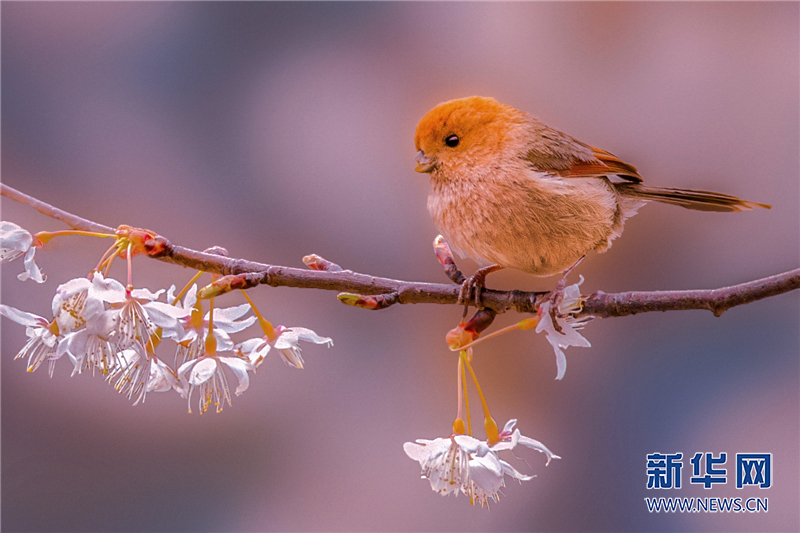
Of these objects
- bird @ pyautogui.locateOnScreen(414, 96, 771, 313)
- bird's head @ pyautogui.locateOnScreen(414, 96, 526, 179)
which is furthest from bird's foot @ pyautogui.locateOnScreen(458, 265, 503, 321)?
bird's head @ pyautogui.locateOnScreen(414, 96, 526, 179)

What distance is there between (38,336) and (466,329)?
416 mm

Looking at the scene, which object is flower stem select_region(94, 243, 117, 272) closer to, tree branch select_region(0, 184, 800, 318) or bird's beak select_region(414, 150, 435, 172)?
tree branch select_region(0, 184, 800, 318)

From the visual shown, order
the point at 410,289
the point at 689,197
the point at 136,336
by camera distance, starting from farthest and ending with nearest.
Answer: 1. the point at 689,197
2. the point at 410,289
3. the point at 136,336

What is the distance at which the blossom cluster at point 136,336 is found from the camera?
0.50 meters

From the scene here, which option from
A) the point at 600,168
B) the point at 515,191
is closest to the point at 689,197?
the point at 600,168

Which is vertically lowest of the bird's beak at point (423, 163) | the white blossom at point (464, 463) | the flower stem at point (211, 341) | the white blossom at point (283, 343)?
the white blossom at point (464, 463)

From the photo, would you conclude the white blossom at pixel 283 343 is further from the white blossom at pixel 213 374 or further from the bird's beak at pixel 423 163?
the bird's beak at pixel 423 163

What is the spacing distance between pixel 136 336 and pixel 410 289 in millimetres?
276

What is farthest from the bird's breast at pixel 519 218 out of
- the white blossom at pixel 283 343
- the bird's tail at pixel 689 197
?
the white blossom at pixel 283 343

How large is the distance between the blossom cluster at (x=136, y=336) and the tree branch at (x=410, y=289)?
0.04 meters

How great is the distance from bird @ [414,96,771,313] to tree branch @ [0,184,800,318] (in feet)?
0.13

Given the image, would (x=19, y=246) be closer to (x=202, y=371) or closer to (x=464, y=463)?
(x=202, y=371)

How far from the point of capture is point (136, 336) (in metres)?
0.52

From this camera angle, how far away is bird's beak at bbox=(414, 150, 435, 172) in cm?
71
